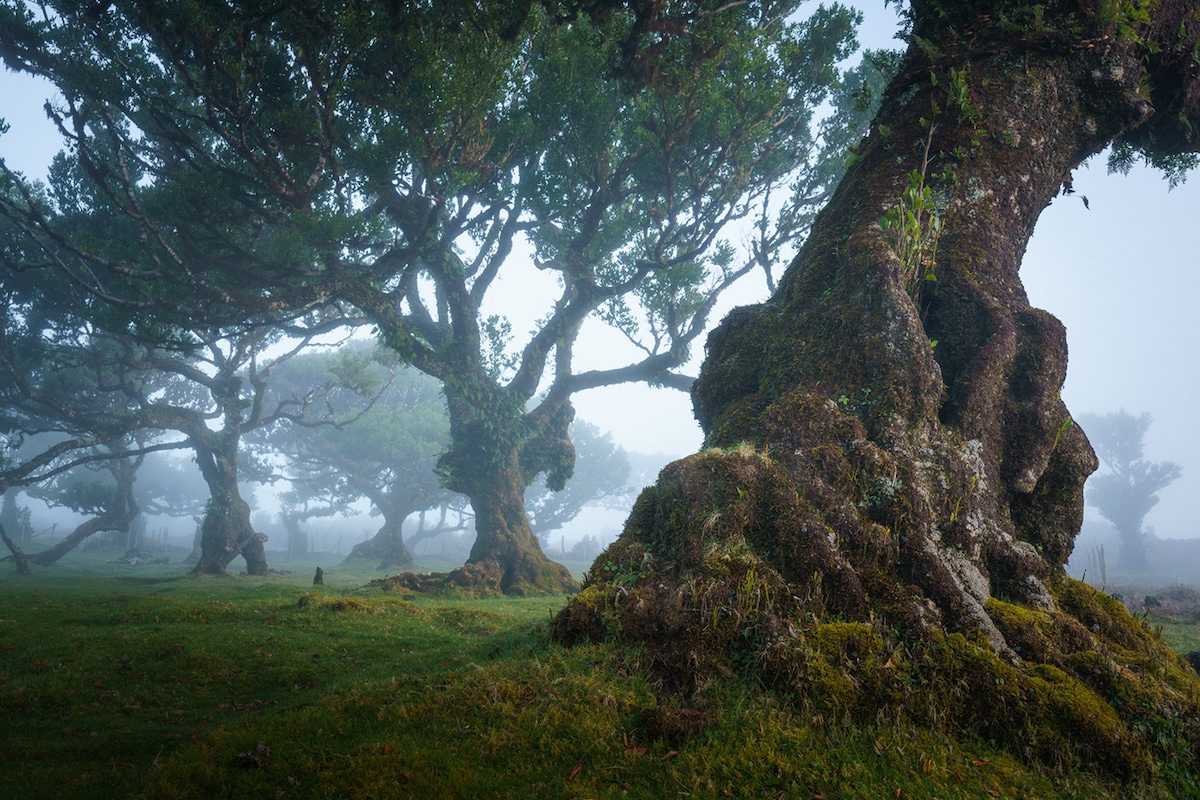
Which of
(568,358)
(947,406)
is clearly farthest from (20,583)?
(947,406)

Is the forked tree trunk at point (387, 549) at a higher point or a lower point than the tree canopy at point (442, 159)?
lower

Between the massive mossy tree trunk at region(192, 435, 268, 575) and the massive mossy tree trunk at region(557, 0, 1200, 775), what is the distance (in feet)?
84.8

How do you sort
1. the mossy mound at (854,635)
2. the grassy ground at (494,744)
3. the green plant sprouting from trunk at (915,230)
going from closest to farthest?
the grassy ground at (494,744)
the mossy mound at (854,635)
the green plant sprouting from trunk at (915,230)

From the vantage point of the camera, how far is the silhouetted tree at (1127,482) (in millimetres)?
57438

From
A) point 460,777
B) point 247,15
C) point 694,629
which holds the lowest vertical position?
point 460,777

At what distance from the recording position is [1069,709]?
3871mm

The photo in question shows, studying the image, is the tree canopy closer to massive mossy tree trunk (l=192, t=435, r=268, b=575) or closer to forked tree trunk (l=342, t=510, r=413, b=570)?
massive mossy tree trunk (l=192, t=435, r=268, b=575)

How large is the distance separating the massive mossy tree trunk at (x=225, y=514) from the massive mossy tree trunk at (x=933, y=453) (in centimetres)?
2586

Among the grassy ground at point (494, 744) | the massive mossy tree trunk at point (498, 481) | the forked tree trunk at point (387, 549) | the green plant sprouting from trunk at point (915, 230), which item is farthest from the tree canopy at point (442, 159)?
the forked tree trunk at point (387, 549)

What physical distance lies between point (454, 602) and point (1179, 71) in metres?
17.0

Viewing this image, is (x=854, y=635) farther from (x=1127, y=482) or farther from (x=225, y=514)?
(x=1127, y=482)

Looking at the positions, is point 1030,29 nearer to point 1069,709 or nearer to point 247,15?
point 1069,709

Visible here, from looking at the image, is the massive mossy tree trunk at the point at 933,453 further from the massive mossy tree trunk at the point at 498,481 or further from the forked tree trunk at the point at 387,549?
the forked tree trunk at the point at 387,549

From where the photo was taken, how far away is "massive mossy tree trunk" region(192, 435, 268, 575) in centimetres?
2534
